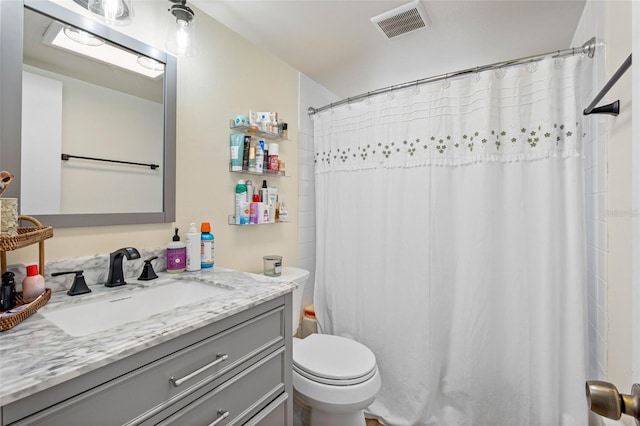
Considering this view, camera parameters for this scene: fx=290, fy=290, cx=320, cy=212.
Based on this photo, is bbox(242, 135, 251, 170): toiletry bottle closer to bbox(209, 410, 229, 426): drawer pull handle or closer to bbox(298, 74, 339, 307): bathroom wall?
bbox(298, 74, 339, 307): bathroom wall

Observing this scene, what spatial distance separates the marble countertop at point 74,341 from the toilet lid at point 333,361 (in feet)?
2.00

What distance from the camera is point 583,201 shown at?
53.1 inches

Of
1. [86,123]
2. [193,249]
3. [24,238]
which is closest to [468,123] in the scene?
[193,249]

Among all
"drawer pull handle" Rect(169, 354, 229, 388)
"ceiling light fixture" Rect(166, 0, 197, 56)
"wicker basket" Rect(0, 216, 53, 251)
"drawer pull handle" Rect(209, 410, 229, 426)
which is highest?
"ceiling light fixture" Rect(166, 0, 197, 56)

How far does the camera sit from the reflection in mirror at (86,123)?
969mm

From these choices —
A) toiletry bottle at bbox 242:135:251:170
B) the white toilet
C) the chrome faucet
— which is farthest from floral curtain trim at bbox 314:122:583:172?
the chrome faucet

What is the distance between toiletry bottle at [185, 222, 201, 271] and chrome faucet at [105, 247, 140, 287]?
0.24 m

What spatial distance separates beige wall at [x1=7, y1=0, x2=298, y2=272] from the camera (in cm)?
119

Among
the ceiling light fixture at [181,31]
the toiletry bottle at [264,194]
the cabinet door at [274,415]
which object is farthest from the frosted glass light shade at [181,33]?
the cabinet door at [274,415]

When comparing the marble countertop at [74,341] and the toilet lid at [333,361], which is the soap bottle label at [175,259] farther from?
the toilet lid at [333,361]

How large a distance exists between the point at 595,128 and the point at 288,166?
1.63 meters

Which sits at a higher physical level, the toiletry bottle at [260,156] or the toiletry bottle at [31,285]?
the toiletry bottle at [260,156]

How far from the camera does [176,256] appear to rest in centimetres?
129

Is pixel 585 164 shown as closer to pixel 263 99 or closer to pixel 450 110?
pixel 450 110
